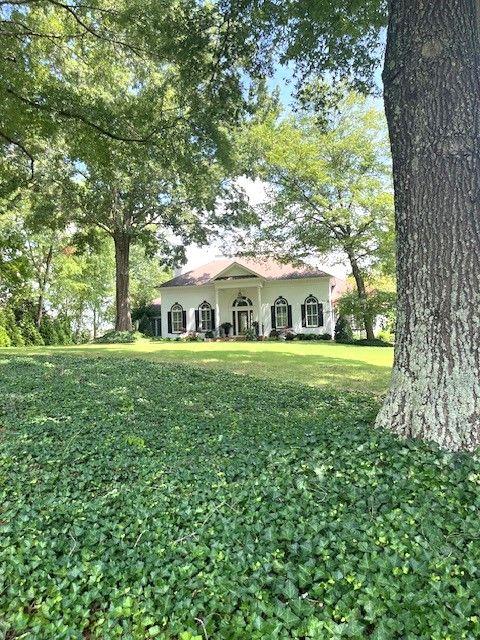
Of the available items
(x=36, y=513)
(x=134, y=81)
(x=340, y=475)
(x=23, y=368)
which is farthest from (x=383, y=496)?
(x=134, y=81)

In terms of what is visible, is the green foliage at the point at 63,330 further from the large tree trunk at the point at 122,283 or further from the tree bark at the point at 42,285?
the large tree trunk at the point at 122,283

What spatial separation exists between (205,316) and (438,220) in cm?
2519

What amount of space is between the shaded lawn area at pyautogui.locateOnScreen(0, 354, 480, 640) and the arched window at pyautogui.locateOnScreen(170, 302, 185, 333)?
24.3 metres

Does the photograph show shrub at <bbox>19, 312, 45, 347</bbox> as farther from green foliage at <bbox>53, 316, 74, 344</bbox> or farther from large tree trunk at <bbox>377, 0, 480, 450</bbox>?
large tree trunk at <bbox>377, 0, 480, 450</bbox>

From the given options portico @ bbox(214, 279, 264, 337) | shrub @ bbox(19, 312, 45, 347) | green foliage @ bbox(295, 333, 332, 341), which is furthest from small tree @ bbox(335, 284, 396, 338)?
shrub @ bbox(19, 312, 45, 347)

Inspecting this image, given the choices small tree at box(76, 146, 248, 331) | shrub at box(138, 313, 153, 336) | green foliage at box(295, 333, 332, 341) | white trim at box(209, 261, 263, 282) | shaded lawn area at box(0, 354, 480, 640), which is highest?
small tree at box(76, 146, 248, 331)

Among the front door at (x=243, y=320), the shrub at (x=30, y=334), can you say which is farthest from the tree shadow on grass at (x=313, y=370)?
the front door at (x=243, y=320)

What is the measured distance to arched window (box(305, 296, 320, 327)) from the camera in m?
26.1

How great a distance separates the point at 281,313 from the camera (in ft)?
88.1

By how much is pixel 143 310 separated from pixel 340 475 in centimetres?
2932

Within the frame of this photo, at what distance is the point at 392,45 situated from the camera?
356cm

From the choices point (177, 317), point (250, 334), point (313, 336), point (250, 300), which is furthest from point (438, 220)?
point (177, 317)

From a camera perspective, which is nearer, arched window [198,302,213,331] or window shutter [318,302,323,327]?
window shutter [318,302,323,327]

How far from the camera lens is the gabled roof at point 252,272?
26.1 meters
